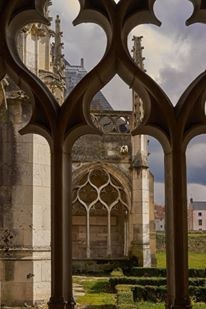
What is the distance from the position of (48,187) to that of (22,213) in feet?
2.07

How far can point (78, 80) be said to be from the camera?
2314cm

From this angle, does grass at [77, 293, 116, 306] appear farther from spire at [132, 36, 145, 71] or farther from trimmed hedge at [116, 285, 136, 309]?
spire at [132, 36, 145, 71]

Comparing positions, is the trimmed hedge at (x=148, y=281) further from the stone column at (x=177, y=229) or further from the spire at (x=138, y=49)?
the stone column at (x=177, y=229)

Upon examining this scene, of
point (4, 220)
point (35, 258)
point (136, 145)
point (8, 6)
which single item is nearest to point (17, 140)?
point (4, 220)

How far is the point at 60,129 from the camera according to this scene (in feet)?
8.25

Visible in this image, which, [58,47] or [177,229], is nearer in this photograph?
[177,229]

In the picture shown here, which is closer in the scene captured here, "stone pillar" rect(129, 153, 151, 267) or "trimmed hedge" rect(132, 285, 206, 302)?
"trimmed hedge" rect(132, 285, 206, 302)

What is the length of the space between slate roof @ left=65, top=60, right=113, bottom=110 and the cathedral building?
0.05 meters

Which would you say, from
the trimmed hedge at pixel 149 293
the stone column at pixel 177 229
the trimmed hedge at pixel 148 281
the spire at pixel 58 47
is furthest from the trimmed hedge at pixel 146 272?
the stone column at pixel 177 229

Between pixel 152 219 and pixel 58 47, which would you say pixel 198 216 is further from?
pixel 58 47

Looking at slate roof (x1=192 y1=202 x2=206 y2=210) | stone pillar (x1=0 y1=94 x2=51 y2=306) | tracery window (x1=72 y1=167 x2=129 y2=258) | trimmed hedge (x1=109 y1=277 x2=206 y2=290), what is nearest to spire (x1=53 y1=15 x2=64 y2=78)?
stone pillar (x1=0 y1=94 x2=51 y2=306)

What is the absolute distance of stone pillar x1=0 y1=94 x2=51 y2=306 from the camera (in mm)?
7512

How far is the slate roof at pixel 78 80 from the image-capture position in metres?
23.9

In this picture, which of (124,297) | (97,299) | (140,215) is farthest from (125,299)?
(140,215)
